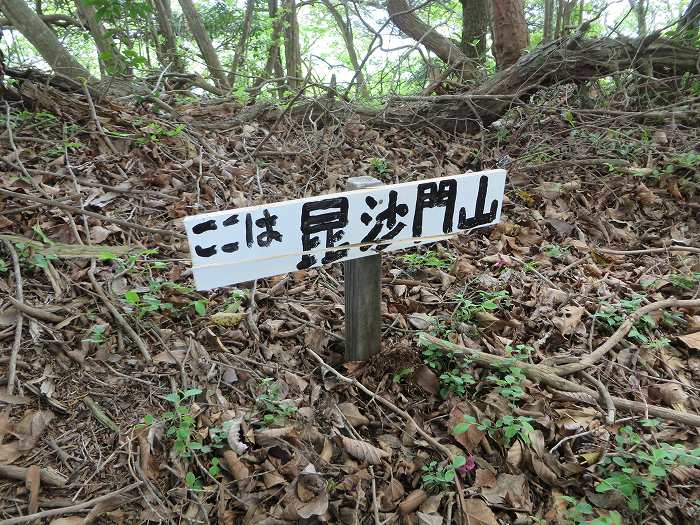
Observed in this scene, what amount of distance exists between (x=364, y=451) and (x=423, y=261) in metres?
1.40

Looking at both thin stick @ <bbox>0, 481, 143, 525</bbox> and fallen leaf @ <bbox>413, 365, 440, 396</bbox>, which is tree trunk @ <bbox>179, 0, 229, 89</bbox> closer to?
fallen leaf @ <bbox>413, 365, 440, 396</bbox>

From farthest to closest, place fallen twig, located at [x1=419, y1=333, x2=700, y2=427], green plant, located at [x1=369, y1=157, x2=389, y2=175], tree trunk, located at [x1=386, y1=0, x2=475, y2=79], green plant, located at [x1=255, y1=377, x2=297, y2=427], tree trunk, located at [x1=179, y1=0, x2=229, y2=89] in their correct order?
tree trunk, located at [x1=179, y1=0, x2=229, y2=89] < tree trunk, located at [x1=386, y1=0, x2=475, y2=79] < green plant, located at [x1=369, y1=157, x2=389, y2=175] < fallen twig, located at [x1=419, y1=333, x2=700, y2=427] < green plant, located at [x1=255, y1=377, x2=297, y2=427]

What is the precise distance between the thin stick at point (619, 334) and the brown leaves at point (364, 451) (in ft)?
3.07

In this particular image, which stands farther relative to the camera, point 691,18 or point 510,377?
point 691,18

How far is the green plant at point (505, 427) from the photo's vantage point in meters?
1.85

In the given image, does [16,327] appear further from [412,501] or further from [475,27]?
[475,27]

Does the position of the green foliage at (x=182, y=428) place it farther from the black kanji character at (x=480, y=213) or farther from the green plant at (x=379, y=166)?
the green plant at (x=379, y=166)

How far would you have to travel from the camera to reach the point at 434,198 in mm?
1845

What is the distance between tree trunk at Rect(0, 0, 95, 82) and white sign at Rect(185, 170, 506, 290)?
144 inches

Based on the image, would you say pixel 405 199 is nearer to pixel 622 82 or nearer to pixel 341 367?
pixel 341 367

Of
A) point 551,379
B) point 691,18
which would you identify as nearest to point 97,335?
point 551,379

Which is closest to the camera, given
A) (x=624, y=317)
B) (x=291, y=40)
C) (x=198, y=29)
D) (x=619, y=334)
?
(x=619, y=334)

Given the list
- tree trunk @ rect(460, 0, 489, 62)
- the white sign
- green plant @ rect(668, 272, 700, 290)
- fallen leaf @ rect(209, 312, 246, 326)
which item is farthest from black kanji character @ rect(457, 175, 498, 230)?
tree trunk @ rect(460, 0, 489, 62)

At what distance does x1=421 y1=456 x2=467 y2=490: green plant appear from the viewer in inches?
69.3
